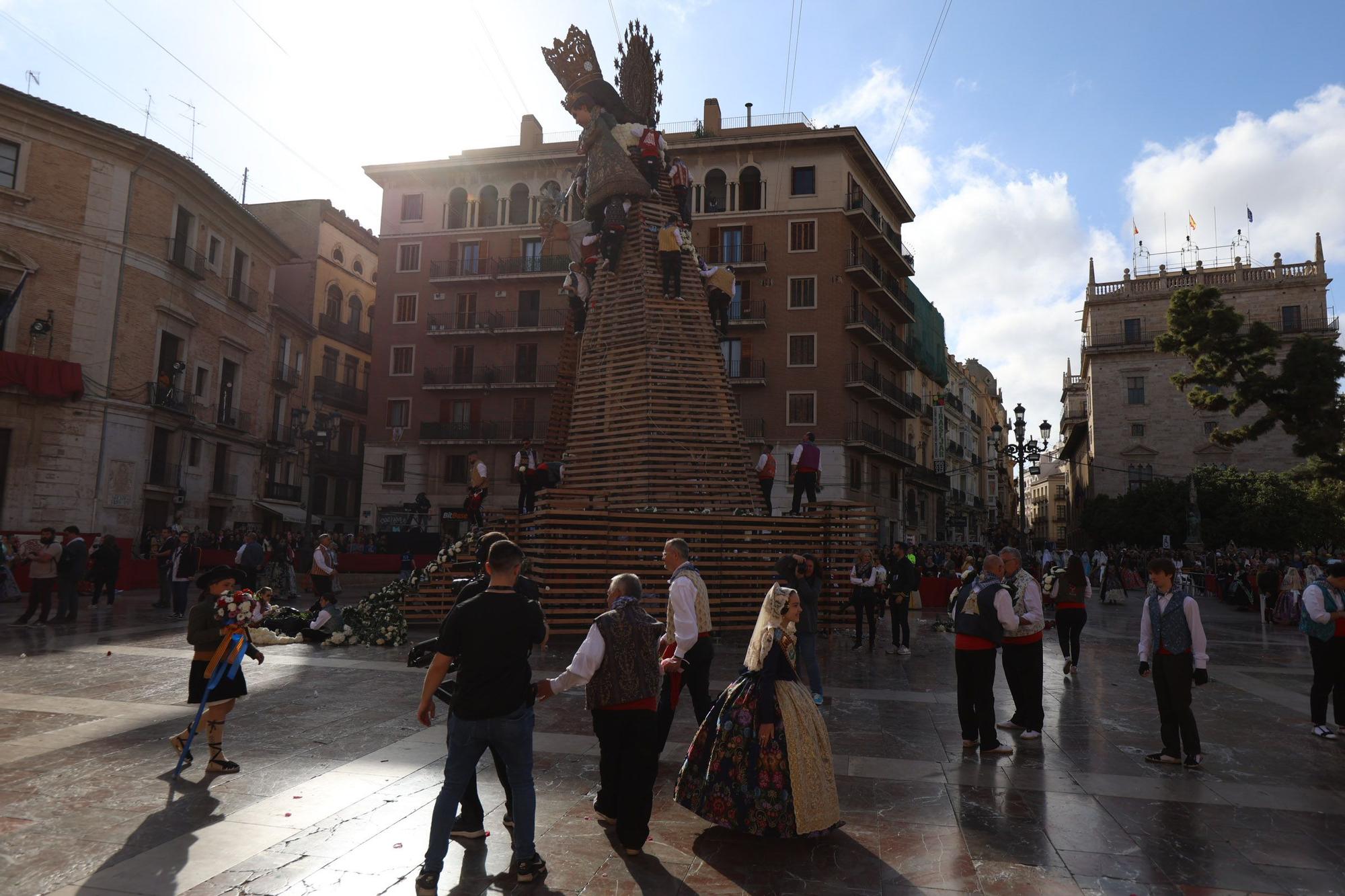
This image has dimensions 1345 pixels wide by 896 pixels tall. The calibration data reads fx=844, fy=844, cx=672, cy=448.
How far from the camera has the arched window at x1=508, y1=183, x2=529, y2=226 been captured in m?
38.7

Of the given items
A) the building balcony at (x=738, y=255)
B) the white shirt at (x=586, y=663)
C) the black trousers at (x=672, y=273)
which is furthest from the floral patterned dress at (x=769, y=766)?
the building balcony at (x=738, y=255)

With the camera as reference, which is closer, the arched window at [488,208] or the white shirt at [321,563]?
the white shirt at [321,563]

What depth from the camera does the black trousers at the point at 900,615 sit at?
497 inches

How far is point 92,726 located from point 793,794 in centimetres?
604

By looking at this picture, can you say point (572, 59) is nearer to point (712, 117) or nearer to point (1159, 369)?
point (712, 117)

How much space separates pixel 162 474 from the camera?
92.5 feet

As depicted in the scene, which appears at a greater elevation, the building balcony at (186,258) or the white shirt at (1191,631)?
the building balcony at (186,258)

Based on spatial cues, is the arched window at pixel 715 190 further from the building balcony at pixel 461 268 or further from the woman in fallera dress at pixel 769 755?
the woman in fallera dress at pixel 769 755

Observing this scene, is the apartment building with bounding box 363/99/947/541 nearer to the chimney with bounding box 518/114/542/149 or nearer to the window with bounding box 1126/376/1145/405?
the chimney with bounding box 518/114/542/149

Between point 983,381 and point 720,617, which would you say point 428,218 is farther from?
point 983,381

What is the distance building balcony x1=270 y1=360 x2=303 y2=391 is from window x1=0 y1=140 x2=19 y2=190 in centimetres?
1225

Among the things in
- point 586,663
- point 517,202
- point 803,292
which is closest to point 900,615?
point 586,663

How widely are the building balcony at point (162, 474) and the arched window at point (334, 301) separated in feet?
48.0

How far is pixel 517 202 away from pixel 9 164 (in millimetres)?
18997
